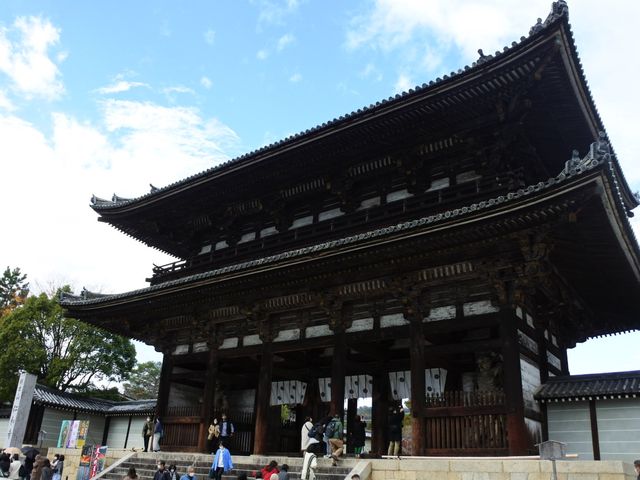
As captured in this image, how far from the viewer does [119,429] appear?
25.9 meters

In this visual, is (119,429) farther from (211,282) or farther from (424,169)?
(424,169)

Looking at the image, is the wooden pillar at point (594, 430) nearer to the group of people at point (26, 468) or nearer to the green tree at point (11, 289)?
the group of people at point (26, 468)

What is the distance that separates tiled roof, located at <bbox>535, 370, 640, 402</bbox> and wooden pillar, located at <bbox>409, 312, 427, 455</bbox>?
278 cm

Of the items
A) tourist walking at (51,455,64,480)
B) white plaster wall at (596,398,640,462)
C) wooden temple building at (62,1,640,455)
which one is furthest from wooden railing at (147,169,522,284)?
tourist walking at (51,455,64,480)

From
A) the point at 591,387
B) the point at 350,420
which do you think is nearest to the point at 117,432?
the point at 350,420

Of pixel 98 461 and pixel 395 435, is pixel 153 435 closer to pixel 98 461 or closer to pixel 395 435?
pixel 98 461

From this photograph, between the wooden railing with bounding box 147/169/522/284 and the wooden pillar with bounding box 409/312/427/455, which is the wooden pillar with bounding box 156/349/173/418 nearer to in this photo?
the wooden railing with bounding box 147/169/522/284

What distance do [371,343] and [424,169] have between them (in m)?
5.28

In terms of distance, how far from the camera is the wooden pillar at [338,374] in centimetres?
1445

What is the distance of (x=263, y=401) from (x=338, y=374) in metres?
2.63

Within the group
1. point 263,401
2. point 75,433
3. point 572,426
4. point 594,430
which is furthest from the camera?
point 75,433

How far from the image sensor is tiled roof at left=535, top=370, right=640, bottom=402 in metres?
12.3

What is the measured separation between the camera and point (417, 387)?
1320cm

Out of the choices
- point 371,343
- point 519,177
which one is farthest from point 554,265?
point 371,343
